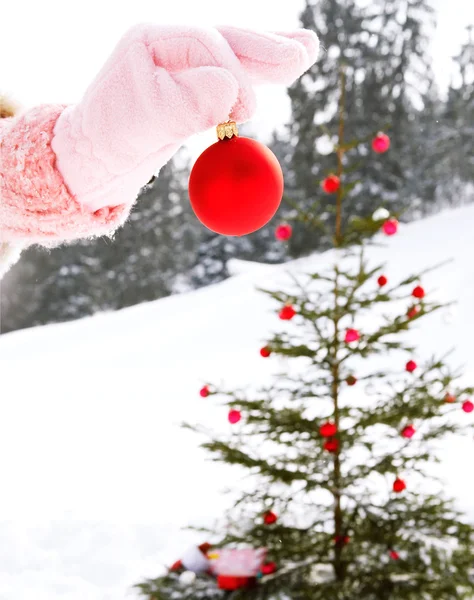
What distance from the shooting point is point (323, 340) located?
9.61ft

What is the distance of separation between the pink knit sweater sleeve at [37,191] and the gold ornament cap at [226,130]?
284 millimetres

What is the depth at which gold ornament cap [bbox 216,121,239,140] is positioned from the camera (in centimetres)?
95

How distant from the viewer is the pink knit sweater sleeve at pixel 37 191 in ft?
3.43

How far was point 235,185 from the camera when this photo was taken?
92 cm

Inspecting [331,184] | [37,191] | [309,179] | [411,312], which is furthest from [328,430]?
[309,179]

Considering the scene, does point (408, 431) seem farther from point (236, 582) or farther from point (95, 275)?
point (95, 275)

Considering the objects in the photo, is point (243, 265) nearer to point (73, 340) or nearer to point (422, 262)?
point (422, 262)

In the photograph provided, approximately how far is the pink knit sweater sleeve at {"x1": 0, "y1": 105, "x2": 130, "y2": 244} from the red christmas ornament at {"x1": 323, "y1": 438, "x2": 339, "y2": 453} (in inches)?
77.5

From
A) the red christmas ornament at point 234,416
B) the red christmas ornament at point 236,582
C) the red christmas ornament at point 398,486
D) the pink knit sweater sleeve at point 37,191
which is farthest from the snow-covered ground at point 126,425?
the pink knit sweater sleeve at point 37,191

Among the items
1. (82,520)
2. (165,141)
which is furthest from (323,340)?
(82,520)

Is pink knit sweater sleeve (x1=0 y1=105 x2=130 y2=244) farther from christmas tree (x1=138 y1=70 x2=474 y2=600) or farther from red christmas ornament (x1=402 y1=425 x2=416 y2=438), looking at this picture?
red christmas ornament (x1=402 y1=425 x2=416 y2=438)

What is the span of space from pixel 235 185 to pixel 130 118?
0.20 metres

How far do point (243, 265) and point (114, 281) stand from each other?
4939mm

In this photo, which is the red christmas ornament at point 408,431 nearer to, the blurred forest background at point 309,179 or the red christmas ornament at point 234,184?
the red christmas ornament at point 234,184
